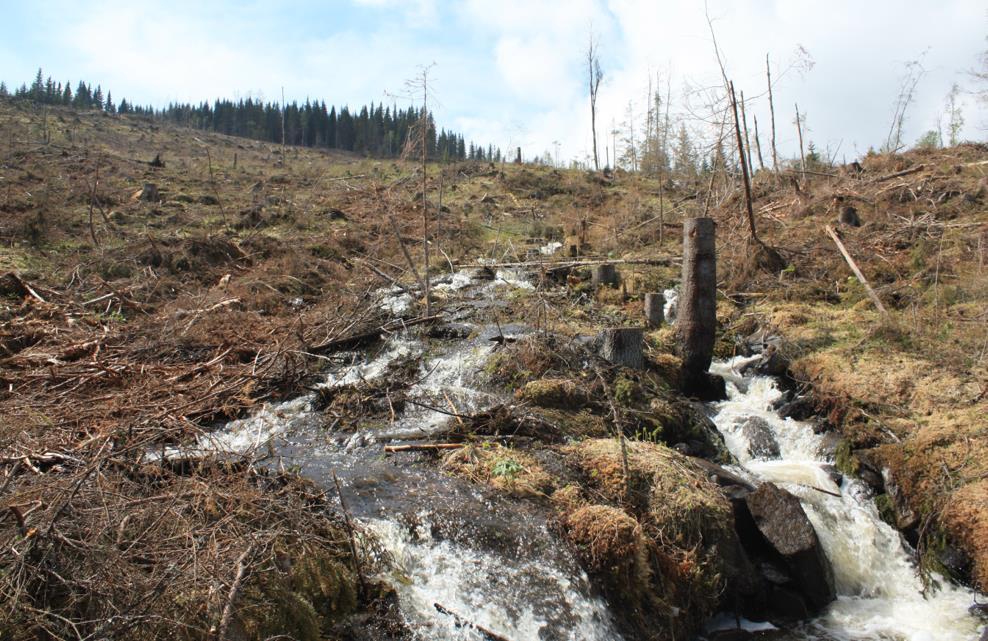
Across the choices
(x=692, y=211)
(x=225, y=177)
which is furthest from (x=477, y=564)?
(x=225, y=177)

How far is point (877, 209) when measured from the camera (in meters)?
14.8

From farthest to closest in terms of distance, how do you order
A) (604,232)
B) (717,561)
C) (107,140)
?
(107,140) < (604,232) < (717,561)

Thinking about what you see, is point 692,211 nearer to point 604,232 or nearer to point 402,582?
point 604,232

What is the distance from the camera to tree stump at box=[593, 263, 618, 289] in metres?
13.7

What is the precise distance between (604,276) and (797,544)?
8.86 meters

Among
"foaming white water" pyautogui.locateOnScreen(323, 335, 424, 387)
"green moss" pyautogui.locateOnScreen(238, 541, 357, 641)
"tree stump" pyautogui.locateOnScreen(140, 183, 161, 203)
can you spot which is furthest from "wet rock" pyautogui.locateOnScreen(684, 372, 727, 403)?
"tree stump" pyautogui.locateOnScreen(140, 183, 161, 203)

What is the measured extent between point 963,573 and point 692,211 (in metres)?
16.3

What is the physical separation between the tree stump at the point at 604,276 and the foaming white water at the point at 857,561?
20.1 feet

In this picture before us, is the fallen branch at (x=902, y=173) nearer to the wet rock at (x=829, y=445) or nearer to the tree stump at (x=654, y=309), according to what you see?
the tree stump at (x=654, y=309)

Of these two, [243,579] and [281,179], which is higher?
[281,179]

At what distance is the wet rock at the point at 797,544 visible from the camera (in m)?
5.42

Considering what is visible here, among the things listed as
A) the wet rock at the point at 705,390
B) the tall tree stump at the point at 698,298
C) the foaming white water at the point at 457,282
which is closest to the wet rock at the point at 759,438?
the wet rock at the point at 705,390

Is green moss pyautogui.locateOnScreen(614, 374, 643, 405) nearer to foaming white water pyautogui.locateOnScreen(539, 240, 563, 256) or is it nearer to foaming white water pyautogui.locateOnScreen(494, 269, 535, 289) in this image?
foaming white water pyautogui.locateOnScreen(494, 269, 535, 289)

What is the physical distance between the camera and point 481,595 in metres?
4.30
